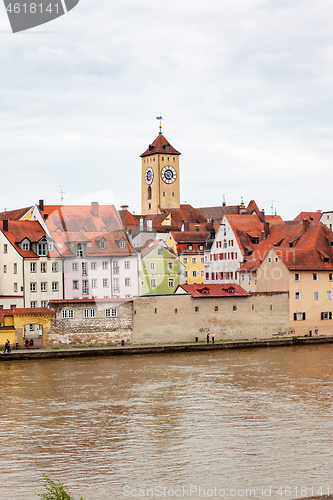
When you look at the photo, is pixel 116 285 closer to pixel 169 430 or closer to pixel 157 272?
pixel 157 272

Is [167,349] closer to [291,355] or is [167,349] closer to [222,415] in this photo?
[291,355]

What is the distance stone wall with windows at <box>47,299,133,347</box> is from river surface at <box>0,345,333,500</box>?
6.64 meters

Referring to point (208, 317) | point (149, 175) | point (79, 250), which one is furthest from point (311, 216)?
point (79, 250)

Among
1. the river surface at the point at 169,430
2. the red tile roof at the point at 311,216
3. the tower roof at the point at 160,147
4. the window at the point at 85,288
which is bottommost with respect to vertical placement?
the river surface at the point at 169,430

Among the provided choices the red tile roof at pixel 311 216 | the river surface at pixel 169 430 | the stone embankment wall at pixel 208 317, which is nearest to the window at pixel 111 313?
the stone embankment wall at pixel 208 317

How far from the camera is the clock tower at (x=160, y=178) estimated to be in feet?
437

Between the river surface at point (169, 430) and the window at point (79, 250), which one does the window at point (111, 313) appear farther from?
the river surface at point (169, 430)

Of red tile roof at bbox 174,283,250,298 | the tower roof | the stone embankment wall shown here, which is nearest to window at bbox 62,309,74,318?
the stone embankment wall

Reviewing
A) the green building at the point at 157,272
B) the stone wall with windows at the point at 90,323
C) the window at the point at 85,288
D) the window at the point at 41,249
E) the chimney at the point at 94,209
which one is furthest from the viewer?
the chimney at the point at 94,209

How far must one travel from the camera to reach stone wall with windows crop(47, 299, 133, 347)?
157 feet

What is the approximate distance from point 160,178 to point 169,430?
110746mm

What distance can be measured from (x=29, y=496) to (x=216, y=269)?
5694cm

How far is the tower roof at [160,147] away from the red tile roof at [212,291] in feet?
271

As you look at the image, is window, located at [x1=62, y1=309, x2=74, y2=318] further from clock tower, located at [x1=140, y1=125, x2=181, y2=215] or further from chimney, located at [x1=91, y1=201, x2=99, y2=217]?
clock tower, located at [x1=140, y1=125, x2=181, y2=215]
